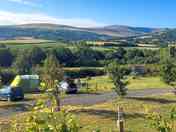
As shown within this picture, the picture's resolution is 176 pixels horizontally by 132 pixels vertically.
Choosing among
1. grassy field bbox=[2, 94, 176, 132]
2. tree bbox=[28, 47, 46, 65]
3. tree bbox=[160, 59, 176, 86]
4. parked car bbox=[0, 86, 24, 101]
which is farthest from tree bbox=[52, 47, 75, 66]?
grassy field bbox=[2, 94, 176, 132]

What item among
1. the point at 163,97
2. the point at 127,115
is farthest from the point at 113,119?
the point at 163,97

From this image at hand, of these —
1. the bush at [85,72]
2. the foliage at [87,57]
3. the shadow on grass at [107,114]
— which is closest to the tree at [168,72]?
the shadow on grass at [107,114]

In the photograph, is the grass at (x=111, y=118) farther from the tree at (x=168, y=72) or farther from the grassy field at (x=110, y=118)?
the tree at (x=168, y=72)

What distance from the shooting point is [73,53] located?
375ft

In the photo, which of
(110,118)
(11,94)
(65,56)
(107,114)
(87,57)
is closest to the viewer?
(110,118)

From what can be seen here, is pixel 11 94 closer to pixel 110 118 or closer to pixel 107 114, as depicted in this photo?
pixel 107 114

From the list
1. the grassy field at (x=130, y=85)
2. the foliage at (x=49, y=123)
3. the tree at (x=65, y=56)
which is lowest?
the grassy field at (x=130, y=85)

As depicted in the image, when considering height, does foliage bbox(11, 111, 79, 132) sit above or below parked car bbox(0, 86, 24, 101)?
above

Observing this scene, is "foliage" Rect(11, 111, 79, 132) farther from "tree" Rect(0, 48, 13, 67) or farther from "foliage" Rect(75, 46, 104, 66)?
"foliage" Rect(75, 46, 104, 66)

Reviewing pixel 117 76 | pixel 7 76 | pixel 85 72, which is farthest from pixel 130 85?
pixel 85 72

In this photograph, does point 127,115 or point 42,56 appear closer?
point 127,115

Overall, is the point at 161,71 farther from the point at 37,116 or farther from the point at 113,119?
the point at 37,116

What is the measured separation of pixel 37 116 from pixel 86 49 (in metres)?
110

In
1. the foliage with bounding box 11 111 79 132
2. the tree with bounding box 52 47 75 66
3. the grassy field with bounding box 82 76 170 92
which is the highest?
the foliage with bounding box 11 111 79 132
